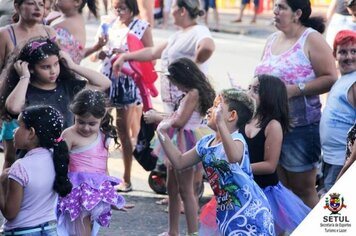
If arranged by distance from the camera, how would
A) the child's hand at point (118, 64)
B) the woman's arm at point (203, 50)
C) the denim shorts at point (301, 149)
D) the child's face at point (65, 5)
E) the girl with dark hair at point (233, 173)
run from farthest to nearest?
1. the child's hand at point (118, 64)
2. the child's face at point (65, 5)
3. the woman's arm at point (203, 50)
4. the denim shorts at point (301, 149)
5. the girl with dark hair at point (233, 173)

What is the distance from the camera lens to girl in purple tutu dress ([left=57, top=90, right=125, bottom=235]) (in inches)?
248

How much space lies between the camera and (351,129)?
21.4 feet

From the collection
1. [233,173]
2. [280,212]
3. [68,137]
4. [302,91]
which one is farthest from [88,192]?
[302,91]

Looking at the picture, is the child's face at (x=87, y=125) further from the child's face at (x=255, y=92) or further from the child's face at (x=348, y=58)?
the child's face at (x=348, y=58)

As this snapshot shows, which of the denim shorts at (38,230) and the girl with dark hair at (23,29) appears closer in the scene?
the denim shorts at (38,230)

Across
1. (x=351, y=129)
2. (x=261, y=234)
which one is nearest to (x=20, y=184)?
(x=261, y=234)

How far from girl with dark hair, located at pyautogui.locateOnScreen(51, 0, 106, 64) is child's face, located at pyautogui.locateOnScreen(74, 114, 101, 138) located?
1.90 meters

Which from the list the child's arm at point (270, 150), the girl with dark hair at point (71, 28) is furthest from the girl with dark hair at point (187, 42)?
the child's arm at point (270, 150)

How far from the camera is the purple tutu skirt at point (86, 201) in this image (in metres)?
6.27

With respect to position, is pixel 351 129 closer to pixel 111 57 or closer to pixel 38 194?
pixel 38 194

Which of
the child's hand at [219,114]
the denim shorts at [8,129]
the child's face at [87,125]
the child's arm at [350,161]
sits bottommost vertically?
the denim shorts at [8,129]

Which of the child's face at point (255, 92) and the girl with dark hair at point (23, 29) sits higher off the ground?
the girl with dark hair at point (23, 29)

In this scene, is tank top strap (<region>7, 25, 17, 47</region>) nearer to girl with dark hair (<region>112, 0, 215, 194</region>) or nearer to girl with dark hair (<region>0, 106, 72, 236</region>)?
girl with dark hair (<region>112, 0, 215, 194</region>)

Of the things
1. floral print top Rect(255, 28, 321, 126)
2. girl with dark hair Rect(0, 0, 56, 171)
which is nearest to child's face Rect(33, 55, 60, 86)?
girl with dark hair Rect(0, 0, 56, 171)
